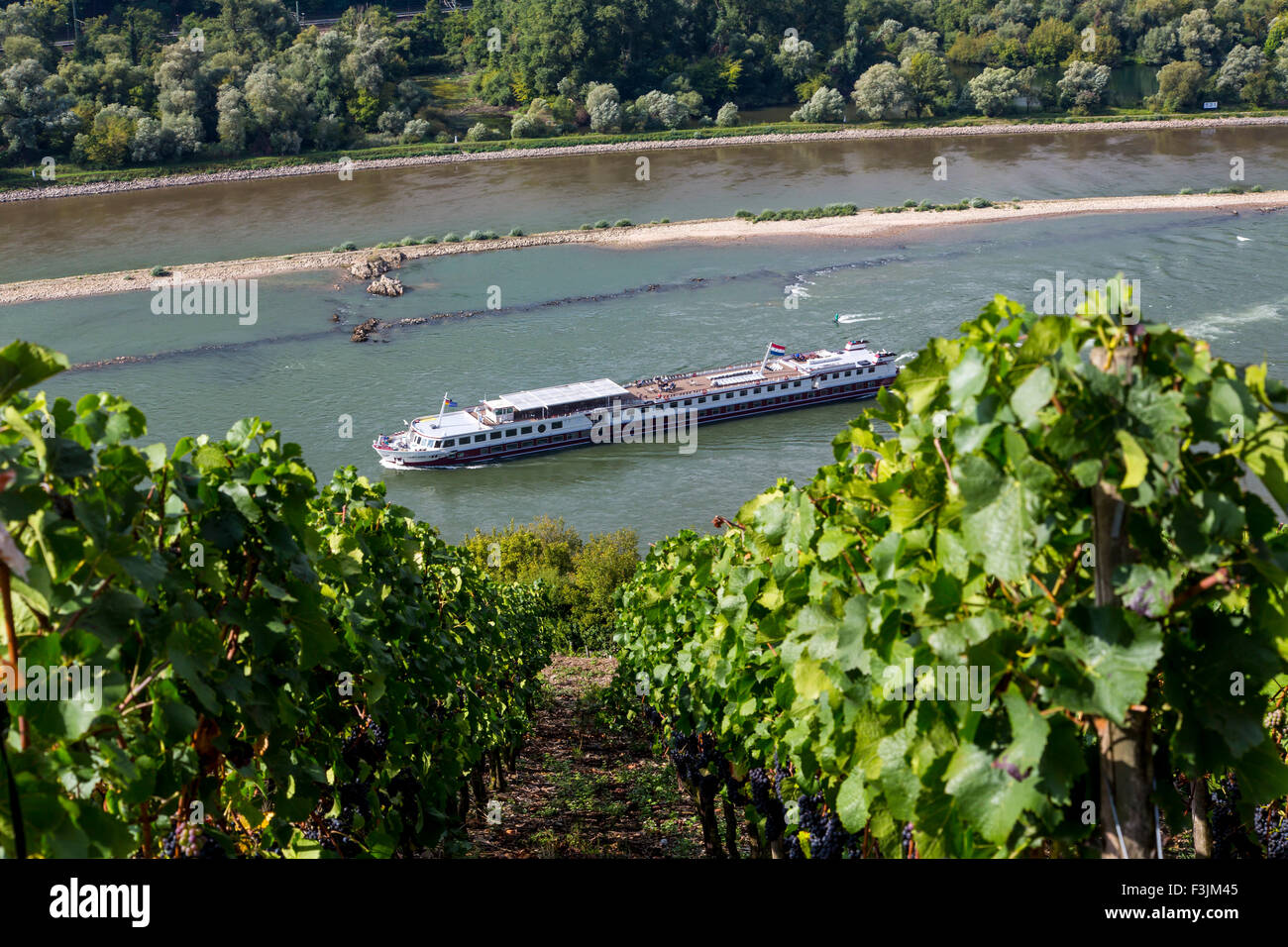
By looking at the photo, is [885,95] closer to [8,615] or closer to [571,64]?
[571,64]

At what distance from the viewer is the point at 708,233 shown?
A: 56.6 metres

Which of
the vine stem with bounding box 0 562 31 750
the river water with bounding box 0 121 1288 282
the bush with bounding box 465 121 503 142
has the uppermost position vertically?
the bush with bounding box 465 121 503 142

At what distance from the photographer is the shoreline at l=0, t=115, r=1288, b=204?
68438 mm

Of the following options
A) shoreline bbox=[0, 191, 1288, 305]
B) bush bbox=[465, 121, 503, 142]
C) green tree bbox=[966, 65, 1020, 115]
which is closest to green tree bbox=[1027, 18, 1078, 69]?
green tree bbox=[966, 65, 1020, 115]

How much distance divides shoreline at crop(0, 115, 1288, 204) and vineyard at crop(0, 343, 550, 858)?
219ft

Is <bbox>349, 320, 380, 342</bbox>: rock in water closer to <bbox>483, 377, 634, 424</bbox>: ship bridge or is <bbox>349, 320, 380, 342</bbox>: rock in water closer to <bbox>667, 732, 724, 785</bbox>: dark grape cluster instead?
<bbox>483, 377, 634, 424</bbox>: ship bridge

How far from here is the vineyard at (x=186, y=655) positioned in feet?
8.98

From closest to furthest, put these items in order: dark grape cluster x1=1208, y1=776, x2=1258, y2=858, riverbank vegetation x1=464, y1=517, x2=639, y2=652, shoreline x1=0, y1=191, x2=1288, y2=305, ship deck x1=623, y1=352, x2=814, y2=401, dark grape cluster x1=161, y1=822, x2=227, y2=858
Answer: dark grape cluster x1=161, y1=822, x2=227, y2=858 < dark grape cluster x1=1208, y1=776, x2=1258, y2=858 < riverbank vegetation x1=464, y1=517, x2=639, y2=652 < ship deck x1=623, y1=352, x2=814, y2=401 < shoreline x1=0, y1=191, x2=1288, y2=305

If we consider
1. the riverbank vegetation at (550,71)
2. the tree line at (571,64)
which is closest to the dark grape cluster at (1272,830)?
the riverbank vegetation at (550,71)

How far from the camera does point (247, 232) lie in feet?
189

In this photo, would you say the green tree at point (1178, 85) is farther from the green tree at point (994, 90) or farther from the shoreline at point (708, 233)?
the shoreline at point (708, 233)

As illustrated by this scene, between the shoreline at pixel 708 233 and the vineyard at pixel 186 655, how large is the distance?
1878 inches

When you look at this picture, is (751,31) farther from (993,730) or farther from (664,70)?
(993,730)
